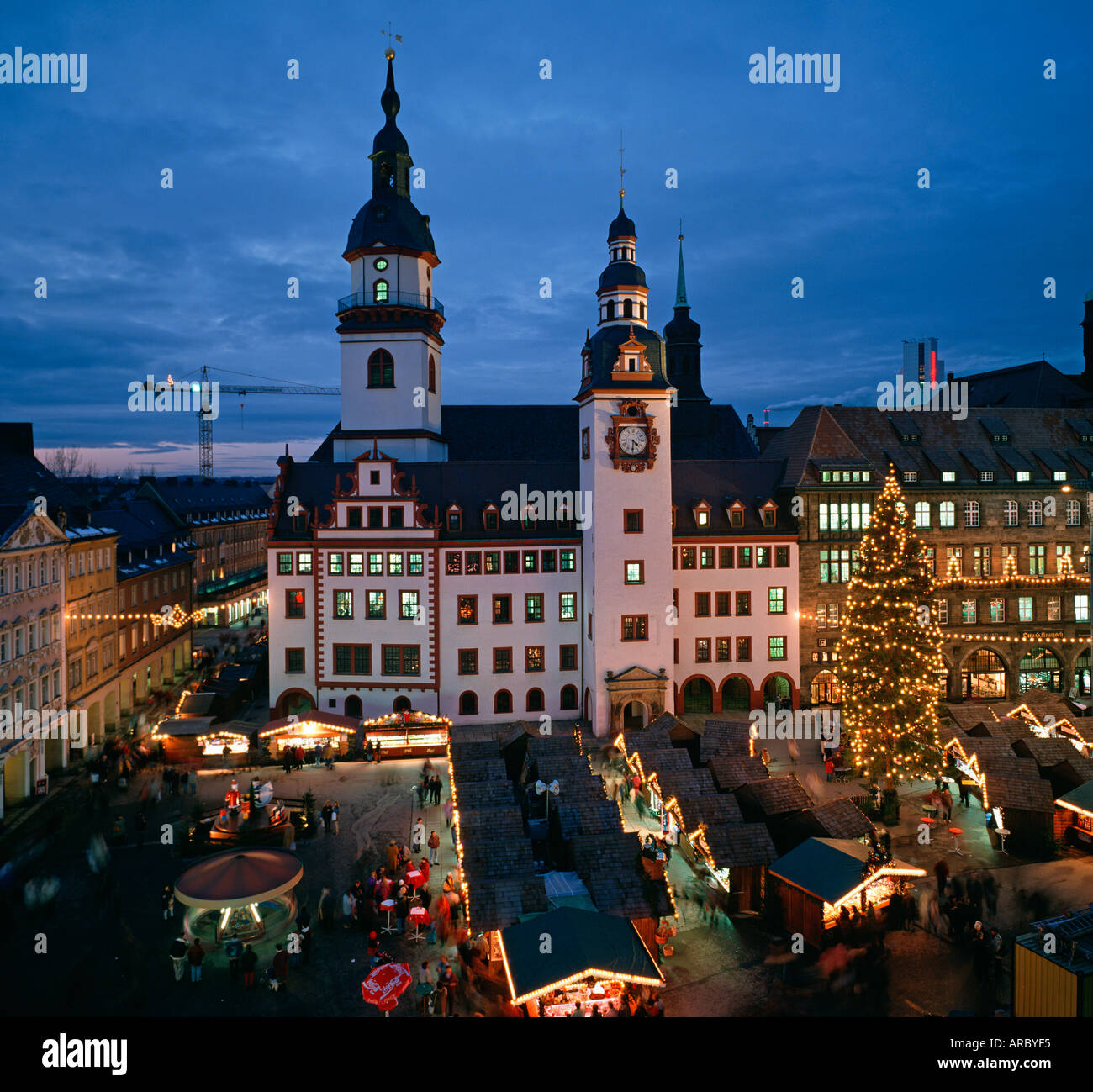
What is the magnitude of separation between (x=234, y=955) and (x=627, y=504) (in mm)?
29900

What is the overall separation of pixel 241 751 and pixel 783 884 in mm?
27730

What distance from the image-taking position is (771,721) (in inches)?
1745

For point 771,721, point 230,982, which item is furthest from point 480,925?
point 771,721

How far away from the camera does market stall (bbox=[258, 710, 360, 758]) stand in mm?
38625

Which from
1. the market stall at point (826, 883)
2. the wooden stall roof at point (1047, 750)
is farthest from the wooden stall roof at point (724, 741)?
the wooden stall roof at point (1047, 750)

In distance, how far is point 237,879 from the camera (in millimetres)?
Answer: 22016

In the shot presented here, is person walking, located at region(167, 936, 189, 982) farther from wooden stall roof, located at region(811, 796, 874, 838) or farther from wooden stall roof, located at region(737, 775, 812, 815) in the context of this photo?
wooden stall roof, located at region(811, 796, 874, 838)

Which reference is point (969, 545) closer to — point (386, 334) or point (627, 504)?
point (627, 504)

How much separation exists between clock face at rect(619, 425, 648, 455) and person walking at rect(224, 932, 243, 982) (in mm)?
30365

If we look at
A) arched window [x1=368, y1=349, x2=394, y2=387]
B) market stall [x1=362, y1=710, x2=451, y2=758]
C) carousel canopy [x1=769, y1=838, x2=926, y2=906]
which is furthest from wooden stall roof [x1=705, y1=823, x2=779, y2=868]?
arched window [x1=368, y1=349, x2=394, y2=387]

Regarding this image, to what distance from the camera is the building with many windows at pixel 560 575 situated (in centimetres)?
4388

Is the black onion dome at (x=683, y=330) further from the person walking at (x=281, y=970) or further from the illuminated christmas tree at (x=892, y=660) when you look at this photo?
the person walking at (x=281, y=970)

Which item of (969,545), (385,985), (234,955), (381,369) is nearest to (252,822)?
(234,955)
